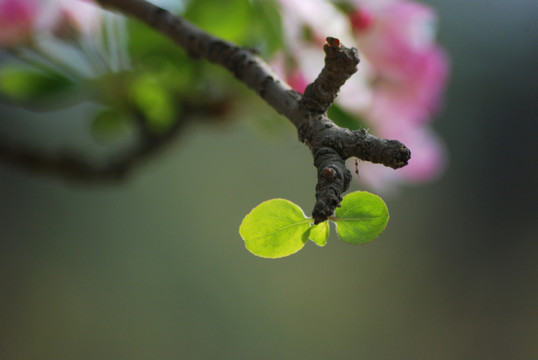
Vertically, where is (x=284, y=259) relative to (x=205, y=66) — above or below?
above

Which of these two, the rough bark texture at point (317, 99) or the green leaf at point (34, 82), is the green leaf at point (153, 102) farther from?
the rough bark texture at point (317, 99)

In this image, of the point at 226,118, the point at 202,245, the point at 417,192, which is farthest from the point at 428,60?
the point at 417,192

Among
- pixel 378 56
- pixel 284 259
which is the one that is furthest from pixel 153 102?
pixel 284 259

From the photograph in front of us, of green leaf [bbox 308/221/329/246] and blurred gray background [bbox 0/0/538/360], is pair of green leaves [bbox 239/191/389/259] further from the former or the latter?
blurred gray background [bbox 0/0/538/360]

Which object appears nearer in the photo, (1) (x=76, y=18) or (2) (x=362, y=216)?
(2) (x=362, y=216)

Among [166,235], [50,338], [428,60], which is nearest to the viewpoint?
[428,60]

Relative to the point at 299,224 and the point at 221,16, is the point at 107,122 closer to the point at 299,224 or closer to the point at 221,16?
the point at 221,16

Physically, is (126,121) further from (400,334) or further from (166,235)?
(400,334)
